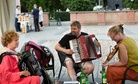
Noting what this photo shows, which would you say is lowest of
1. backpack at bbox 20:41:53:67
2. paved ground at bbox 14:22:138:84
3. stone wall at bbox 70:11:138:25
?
paved ground at bbox 14:22:138:84

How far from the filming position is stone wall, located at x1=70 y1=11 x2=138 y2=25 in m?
24.5

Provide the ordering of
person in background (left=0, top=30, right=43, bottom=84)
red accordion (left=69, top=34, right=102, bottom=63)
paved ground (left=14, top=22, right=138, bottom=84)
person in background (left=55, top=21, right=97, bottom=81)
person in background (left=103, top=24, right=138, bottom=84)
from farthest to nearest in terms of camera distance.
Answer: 1. paved ground (left=14, top=22, right=138, bottom=84)
2. person in background (left=55, top=21, right=97, bottom=81)
3. red accordion (left=69, top=34, right=102, bottom=63)
4. person in background (left=103, top=24, right=138, bottom=84)
5. person in background (left=0, top=30, right=43, bottom=84)

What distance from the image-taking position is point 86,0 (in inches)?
1469

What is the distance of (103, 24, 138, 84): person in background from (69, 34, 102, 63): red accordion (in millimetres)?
420

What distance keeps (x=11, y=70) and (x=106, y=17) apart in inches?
834

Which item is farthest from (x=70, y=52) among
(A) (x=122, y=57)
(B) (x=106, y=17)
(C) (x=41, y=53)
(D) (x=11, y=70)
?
(B) (x=106, y=17)

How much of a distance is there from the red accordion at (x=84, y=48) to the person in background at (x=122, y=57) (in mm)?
420

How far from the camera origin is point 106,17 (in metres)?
24.9

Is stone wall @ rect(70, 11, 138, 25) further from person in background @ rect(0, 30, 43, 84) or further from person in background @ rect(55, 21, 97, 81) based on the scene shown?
person in background @ rect(0, 30, 43, 84)

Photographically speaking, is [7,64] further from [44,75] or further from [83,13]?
[83,13]

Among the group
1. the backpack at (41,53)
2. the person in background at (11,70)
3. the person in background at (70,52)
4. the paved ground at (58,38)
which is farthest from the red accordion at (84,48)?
the paved ground at (58,38)

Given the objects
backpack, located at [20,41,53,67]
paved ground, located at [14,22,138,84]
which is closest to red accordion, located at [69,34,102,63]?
backpack, located at [20,41,53,67]

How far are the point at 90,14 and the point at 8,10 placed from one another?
62.4ft

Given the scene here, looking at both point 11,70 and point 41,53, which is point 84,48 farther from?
point 11,70
